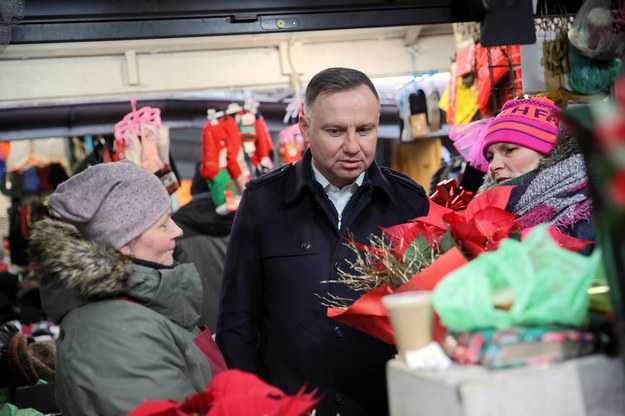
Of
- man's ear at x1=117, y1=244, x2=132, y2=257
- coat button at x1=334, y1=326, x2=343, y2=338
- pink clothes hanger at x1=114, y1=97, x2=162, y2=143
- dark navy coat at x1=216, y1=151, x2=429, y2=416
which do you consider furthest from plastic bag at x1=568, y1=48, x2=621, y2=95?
pink clothes hanger at x1=114, y1=97, x2=162, y2=143

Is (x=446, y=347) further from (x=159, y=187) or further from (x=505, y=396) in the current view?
(x=159, y=187)

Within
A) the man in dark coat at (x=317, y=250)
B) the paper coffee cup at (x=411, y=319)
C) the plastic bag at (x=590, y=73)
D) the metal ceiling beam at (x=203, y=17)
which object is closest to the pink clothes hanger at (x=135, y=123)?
the metal ceiling beam at (x=203, y=17)

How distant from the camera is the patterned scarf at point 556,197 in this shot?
2299 mm

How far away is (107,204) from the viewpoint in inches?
83.7

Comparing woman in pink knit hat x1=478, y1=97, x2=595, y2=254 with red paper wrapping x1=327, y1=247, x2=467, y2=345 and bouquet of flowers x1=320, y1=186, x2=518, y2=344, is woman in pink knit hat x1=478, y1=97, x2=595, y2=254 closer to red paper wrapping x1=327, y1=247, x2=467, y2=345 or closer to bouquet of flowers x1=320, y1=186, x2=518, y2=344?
bouquet of flowers x1=320, y1=186, x2=518, y2=344

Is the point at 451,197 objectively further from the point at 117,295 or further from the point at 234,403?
the point at 234,403

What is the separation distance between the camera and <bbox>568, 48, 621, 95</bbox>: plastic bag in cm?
421

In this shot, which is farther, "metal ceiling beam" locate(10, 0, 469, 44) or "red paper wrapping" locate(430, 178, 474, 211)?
"metal ceiling beam" locate(10, 0, 469, 44)

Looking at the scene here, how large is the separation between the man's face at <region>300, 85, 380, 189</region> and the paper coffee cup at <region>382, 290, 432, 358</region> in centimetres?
119

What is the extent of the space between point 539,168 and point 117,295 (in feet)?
4.52

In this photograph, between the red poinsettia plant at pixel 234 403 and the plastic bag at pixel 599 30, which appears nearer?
the red poinsettia plant at pixel 234 403

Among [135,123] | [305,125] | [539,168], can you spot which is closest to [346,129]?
A: [305,125]

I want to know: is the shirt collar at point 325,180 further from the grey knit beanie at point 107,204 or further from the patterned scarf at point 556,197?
the grey knit beanie at point 107,204

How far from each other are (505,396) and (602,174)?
382 millimetres
